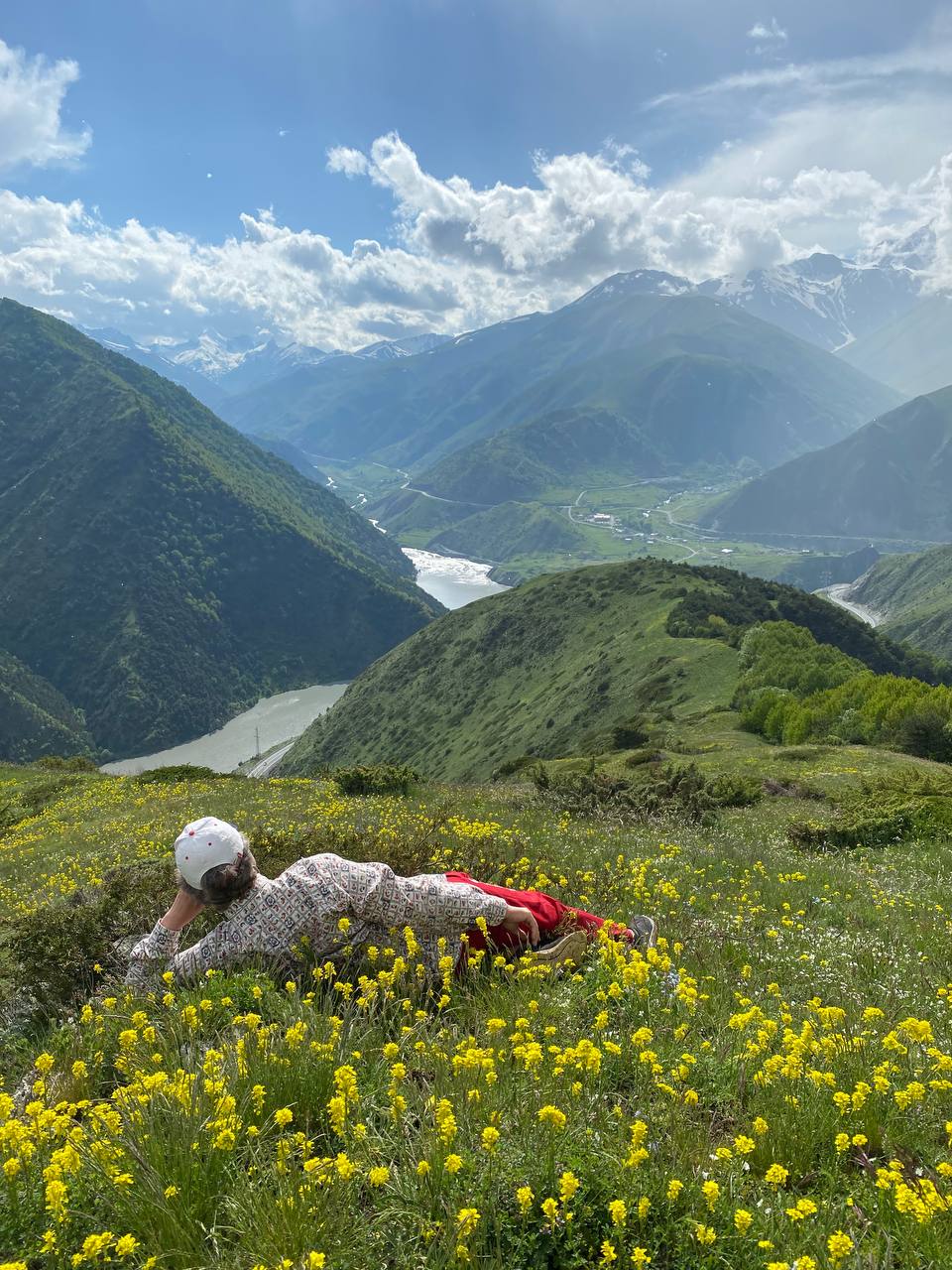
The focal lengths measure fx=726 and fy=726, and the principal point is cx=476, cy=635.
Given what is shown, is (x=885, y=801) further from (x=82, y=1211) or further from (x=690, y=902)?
(x=82, y=1211)

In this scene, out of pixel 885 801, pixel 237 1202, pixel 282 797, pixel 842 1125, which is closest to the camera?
pixel 237 1202

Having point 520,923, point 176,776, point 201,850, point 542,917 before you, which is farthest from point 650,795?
point 176,776

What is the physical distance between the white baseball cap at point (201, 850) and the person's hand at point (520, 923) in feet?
7.38

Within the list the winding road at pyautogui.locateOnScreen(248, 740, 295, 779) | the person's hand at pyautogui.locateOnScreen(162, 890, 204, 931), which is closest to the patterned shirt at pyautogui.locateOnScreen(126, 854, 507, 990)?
the person's hand at pyautogui.locateOnScreen(162, 890, 204, 931)

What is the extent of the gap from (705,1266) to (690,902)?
18.5 ft

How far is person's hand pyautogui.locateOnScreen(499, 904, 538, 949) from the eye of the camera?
19.6 ft

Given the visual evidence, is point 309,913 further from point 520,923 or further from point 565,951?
point 565,951

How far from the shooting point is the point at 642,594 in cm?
9850

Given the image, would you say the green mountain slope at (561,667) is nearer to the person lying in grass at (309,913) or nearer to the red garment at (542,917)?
the red garment at (542,917)

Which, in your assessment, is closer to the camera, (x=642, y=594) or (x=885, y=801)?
(x=885, y=801)

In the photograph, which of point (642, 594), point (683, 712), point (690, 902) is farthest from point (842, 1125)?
point (642, 594)

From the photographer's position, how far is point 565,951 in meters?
5.75

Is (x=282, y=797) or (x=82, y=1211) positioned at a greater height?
(x=82, y=1211)

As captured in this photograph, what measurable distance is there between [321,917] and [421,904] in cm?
79
